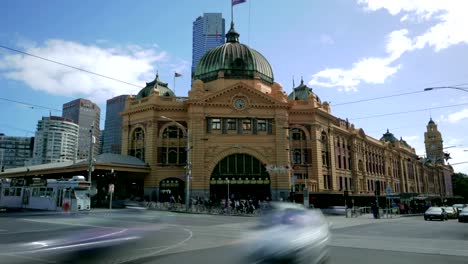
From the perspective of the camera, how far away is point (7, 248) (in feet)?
30.4

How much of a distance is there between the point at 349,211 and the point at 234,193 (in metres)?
15.7

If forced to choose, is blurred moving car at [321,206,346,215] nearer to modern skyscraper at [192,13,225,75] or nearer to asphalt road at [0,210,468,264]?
asphalt road at [0,210,468,264]

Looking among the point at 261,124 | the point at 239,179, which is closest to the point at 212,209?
the point at 239,179

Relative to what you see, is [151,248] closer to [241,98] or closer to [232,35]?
[241,98]

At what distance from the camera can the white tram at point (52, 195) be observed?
33.2 metres

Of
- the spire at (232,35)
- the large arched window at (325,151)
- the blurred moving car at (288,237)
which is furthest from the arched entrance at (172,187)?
the blurred moving car at (288,237)

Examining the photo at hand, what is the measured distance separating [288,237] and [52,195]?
3152 centimetres

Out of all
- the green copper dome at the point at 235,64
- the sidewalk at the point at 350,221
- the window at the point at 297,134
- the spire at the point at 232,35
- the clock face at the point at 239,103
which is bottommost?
the sidewalk at the point at 350,221

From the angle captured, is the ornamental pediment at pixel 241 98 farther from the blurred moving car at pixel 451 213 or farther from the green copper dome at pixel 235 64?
the blurred moving car at pixel 451 213

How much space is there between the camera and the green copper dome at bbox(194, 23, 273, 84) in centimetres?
5747

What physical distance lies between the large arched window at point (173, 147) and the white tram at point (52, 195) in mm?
18421

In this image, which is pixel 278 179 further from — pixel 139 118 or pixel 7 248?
pixel 7 248

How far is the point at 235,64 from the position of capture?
2266 inches

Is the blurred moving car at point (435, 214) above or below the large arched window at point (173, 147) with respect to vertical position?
below
